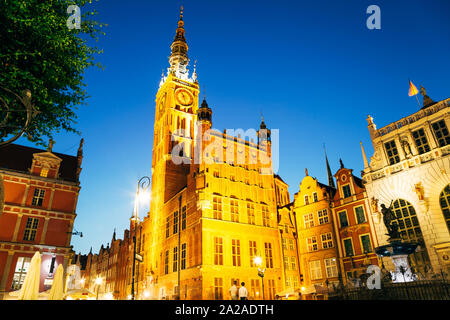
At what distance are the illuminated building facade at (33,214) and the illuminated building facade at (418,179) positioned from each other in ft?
119

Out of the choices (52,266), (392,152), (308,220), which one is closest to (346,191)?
(308,220)

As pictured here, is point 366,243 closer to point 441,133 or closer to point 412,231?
point 412,231

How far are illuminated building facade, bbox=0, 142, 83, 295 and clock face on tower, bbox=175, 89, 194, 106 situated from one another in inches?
1074

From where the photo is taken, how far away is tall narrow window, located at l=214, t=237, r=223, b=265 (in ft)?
98.3

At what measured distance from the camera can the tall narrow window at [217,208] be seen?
105 feet

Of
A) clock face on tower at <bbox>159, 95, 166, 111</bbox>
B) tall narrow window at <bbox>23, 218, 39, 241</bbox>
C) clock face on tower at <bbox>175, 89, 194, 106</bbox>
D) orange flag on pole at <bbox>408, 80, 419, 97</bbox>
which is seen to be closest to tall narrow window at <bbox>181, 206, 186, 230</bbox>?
tall narrow window at <bbox>23, 218, 39, 241</bbox>

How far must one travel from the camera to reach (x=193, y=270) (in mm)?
29828

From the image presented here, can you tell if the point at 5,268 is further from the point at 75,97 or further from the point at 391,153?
the point at 391,153

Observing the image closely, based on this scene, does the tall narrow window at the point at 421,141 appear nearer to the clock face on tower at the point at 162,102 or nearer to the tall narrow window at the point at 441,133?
the tall narrow window at the point at 441,133

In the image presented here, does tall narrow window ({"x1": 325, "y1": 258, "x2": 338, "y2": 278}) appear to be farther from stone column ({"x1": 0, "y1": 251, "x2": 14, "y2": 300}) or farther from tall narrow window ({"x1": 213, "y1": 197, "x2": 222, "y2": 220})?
stone column ({"x1": 0, "y1": 251, "x2": 14, "y2": 300})

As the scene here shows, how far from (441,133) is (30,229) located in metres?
45.7

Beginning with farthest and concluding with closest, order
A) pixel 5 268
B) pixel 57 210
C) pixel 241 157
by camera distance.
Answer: pixel 241 157 → pixel 57 210 → pixel 5 268
